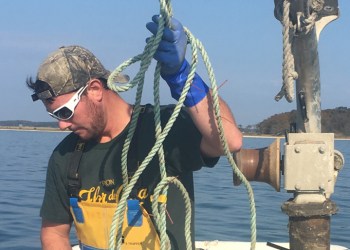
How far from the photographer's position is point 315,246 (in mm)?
3502

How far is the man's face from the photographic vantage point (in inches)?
116

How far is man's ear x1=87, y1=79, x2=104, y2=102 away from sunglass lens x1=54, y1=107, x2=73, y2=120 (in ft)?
0.41

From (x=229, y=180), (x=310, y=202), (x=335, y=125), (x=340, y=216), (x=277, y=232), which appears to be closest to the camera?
(x=310, y=202)

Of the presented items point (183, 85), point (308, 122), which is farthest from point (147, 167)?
point (308, 122)

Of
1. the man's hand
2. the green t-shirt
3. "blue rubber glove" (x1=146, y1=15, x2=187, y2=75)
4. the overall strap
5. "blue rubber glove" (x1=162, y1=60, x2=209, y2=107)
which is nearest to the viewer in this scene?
"blue rubber glove" (x1=146, y1=15, x2=187, y2=75)

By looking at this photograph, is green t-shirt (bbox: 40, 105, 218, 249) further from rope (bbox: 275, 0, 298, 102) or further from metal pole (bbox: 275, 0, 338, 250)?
metal pole (bbox: 275, 0, 338, 250)

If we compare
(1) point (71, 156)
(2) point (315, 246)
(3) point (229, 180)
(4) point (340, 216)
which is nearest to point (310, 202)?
(2) point (315, 246)

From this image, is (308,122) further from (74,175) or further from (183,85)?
(74,175)

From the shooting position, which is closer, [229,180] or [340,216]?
[340,216]

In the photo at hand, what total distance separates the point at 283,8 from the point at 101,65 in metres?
0.96

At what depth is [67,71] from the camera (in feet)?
9.71

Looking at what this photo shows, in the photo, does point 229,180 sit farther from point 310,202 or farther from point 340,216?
point 310,202

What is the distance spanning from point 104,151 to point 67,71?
0.43m

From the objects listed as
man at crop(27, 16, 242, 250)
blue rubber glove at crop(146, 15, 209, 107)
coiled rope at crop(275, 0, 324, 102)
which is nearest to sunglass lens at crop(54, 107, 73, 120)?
man at crop(27, 16, 242, 250)
